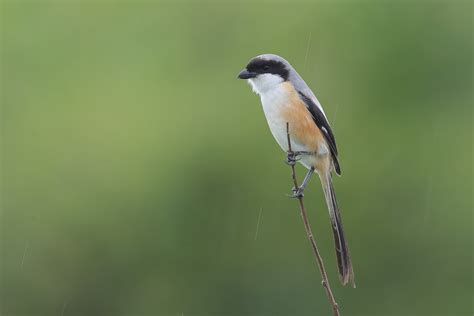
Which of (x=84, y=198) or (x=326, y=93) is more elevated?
(x=326, y=93)

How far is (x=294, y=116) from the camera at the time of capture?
4758 mm

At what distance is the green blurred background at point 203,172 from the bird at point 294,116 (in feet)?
20.9

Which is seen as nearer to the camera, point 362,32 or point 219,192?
point 219,192

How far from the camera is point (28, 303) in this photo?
41.2 ft

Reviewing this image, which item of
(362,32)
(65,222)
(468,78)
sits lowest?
(65,222)

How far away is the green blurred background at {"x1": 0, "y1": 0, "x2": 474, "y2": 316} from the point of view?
1206 centimetres

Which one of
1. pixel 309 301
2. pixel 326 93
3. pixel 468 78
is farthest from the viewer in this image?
pixel 468 78

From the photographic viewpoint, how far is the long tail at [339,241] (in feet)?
13.7

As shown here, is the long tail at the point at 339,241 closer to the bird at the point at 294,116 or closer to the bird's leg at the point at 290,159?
the bird at the point at 294,116

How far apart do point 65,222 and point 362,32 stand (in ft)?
20.0

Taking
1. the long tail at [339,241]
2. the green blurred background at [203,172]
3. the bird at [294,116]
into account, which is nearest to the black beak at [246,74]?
the bird at [294,116]

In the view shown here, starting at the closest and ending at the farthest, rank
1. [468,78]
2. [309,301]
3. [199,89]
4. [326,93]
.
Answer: [309,301] < [326,93] < [199,89] < [468,78]

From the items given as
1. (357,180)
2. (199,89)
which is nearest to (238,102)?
(199,89)

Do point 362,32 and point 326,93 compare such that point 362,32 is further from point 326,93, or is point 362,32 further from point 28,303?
point 28,303
